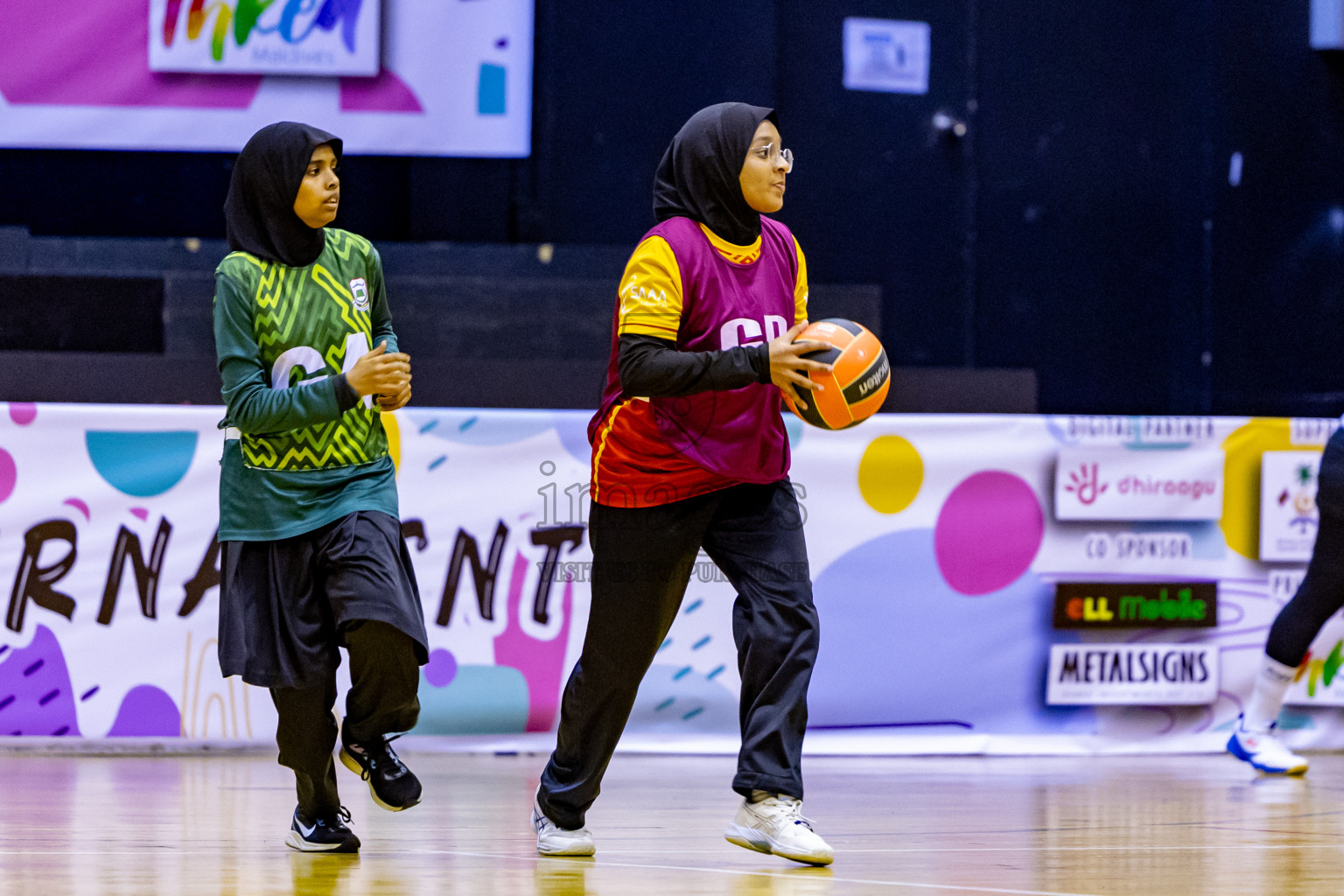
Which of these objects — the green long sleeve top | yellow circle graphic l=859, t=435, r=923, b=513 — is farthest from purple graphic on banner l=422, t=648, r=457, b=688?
the green long sleeve top

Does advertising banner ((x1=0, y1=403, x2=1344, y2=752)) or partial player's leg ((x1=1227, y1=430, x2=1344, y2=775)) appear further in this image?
advertising banner ((x1=0, y1=403, x2=1344, y2=752))

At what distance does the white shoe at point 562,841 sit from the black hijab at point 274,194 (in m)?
1.25

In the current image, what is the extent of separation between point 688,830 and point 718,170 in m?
1.52

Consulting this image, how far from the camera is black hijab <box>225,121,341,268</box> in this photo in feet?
9.58

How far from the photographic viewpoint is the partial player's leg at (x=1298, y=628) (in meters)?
4.40

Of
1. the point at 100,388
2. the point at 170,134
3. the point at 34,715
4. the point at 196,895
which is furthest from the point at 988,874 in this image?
the point at 170,134

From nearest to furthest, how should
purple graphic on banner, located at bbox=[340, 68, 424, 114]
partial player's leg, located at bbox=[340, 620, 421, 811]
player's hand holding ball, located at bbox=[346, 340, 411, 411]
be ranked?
player's hand holding ball, located at bbox=[346, 340, 411, 411] < partial player's leg, located at bbox=[340, 620, 421, 811] < purple graphic on banner, located at bbox=[340, 68, 424, 114]

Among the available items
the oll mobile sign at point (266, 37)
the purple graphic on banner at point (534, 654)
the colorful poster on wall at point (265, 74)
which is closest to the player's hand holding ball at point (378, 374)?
the purple graphic on banner at point (534, 654)

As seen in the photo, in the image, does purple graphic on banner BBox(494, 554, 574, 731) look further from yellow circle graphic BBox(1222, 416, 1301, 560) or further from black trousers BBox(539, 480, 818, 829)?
yellow circle graphic BBox(1222, 416, 1301, 560)

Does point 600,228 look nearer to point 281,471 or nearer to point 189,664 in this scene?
point 189,664

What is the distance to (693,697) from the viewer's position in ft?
16.1

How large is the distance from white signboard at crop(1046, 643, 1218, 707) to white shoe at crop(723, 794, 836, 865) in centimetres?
241

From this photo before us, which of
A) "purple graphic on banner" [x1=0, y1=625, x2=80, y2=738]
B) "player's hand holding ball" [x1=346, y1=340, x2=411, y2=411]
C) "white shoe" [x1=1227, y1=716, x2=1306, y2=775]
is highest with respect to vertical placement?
"player's hand holding ball" [x1=346, y1=340, x2=411, y2=411]

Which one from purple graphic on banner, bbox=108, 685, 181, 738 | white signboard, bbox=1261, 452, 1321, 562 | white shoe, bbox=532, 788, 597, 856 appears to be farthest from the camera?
white signboard, bbox=1261, 452, 1321, 562
